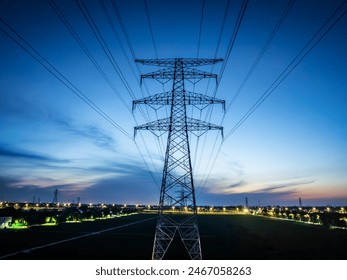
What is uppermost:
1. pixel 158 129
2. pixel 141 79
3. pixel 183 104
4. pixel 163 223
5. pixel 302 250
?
pixel 141 79

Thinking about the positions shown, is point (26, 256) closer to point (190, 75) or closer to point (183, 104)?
point (183, 104)

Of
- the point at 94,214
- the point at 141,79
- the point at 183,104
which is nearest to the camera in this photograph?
the point at 183,104

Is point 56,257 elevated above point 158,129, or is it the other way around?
point 158,129

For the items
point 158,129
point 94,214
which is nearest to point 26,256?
point 158,129

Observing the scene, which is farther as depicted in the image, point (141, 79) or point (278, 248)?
point (278, 248)

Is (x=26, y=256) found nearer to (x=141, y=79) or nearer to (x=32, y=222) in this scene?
(x=141, y=79)

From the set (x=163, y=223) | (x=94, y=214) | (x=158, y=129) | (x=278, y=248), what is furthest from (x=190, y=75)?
(x=94, y=214)
